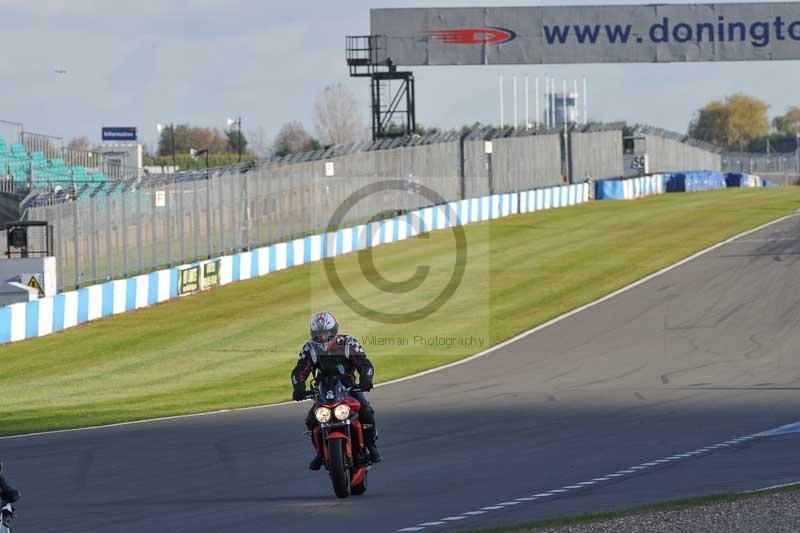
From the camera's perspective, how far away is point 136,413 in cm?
2028

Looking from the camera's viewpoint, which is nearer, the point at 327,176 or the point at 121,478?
the point at 121,478

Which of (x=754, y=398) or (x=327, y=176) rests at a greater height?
(x=327, y=176)

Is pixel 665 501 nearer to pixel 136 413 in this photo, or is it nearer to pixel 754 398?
pixel 754 398

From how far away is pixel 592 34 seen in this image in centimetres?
5616

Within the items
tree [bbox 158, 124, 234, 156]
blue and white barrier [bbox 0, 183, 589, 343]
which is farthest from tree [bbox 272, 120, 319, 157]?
blue and white barrier [bbox 0, 183, 589, 343]

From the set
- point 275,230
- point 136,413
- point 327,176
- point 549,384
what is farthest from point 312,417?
point 327,176

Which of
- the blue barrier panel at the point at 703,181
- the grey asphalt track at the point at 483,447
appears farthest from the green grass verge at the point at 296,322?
the blue barrier panel at the point at 703,181

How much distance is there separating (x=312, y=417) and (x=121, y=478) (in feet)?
8.95

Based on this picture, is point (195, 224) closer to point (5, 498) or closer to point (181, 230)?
point (181, 230)

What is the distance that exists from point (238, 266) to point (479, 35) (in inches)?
869

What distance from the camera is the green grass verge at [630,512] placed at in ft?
32.9

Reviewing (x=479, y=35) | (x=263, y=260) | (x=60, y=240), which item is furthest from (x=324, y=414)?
(x=479, y=35)

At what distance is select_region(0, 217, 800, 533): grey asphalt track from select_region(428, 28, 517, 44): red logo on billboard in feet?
99.2

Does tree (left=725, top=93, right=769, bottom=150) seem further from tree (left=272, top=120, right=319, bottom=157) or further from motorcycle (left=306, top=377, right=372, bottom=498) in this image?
motorcycle (left=306, top=377, right=372, bottom=498)
